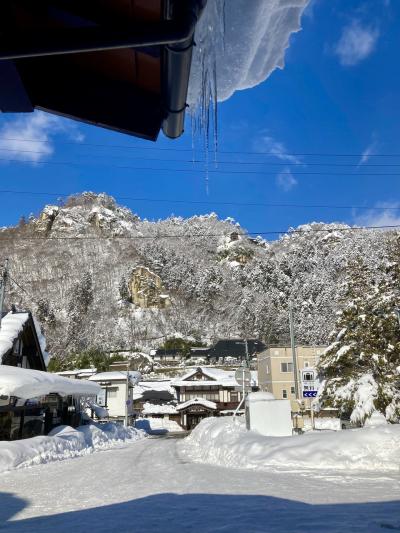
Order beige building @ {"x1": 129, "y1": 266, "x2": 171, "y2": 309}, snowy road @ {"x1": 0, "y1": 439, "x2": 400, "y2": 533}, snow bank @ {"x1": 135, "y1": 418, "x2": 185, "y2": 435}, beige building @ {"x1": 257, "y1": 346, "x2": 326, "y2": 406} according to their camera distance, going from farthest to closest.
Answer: beige building @ {"x1": 129, "y1": 266, "x2": 171, "y2": 309} → snow bank @ {"x1": 135, "y1": 418, "x2": 185, "y2": 435} → beige building @ {"x1": 257, "y1": 346, "x2": 326, "y2": 406} → snowy road @ {"x1": 0, "y1": 439, "x2": 400, "y2": 533}

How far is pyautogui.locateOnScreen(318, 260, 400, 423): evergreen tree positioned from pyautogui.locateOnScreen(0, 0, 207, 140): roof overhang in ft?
50.9

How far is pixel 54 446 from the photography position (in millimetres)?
15773

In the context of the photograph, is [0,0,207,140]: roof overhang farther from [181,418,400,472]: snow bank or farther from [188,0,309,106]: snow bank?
[181,418,400,472]: snow bank

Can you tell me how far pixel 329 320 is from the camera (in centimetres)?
6538

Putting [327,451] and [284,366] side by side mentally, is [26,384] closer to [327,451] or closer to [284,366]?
[327,451]

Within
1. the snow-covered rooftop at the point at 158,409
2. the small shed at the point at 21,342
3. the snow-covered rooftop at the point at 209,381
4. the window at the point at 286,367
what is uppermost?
the small shed at the point at 21,342

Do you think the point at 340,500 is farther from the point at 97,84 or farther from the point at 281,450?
the point at 97,84

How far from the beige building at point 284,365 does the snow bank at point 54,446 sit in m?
20.7

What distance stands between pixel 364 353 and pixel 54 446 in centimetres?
1256

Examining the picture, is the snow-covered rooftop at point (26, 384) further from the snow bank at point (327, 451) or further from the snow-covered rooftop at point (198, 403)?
the snow-covered rooftop at point (198, 403)

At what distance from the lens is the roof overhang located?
2.19 m

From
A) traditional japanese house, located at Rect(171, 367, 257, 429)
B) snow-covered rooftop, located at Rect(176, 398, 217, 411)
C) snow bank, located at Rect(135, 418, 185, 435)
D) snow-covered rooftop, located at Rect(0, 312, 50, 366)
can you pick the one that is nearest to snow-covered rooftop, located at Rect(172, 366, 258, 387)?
traditional japanese house, located at Rect(171, 367, 257, 429)

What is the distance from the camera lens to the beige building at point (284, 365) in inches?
1644

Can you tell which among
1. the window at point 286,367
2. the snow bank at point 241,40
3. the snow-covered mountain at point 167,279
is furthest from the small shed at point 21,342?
the snow-covered mountain at point 167,279
